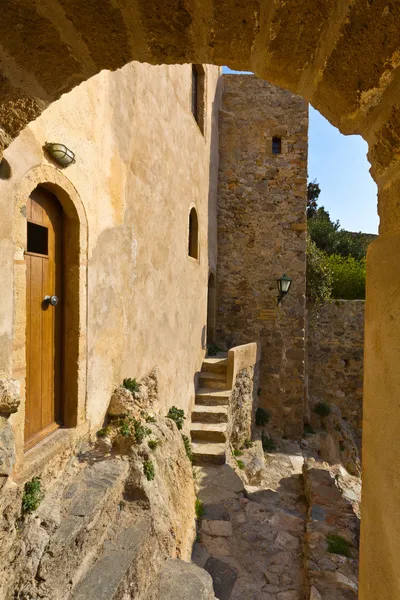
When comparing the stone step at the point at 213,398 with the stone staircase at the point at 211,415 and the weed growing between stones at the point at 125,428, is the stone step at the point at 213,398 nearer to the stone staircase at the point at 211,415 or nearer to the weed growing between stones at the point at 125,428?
the stone staircase at the point at 211,415

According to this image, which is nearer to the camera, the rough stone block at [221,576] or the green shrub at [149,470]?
the green shrub at [149,470]

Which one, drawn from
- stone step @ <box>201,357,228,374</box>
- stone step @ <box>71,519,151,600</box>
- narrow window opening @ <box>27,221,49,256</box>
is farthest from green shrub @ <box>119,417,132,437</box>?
stone step @ <box>201,357,228,374</box>

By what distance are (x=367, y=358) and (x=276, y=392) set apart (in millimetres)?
8201

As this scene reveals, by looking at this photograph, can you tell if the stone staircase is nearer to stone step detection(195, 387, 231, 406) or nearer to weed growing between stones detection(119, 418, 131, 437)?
stone step detection(195, 387, 231, 406)

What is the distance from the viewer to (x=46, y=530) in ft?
7.29

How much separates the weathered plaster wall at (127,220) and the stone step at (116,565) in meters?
1.01

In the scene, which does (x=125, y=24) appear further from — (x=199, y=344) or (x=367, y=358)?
(x=199, y=344)

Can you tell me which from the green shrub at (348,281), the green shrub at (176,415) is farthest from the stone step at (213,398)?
the green shrub at (348,281)

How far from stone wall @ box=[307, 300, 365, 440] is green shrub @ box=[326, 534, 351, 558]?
6693 mm

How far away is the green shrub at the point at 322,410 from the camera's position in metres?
9.73

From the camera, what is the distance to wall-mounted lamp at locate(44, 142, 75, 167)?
2.56 meters

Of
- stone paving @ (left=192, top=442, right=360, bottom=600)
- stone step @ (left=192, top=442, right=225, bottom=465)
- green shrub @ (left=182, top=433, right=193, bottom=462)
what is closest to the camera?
stone paving @ (left=192, top=442, right=360, bottom=600)

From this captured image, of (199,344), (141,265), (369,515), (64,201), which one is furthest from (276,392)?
(369,515)

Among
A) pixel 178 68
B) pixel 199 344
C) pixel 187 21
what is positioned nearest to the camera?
pixel 187 21
